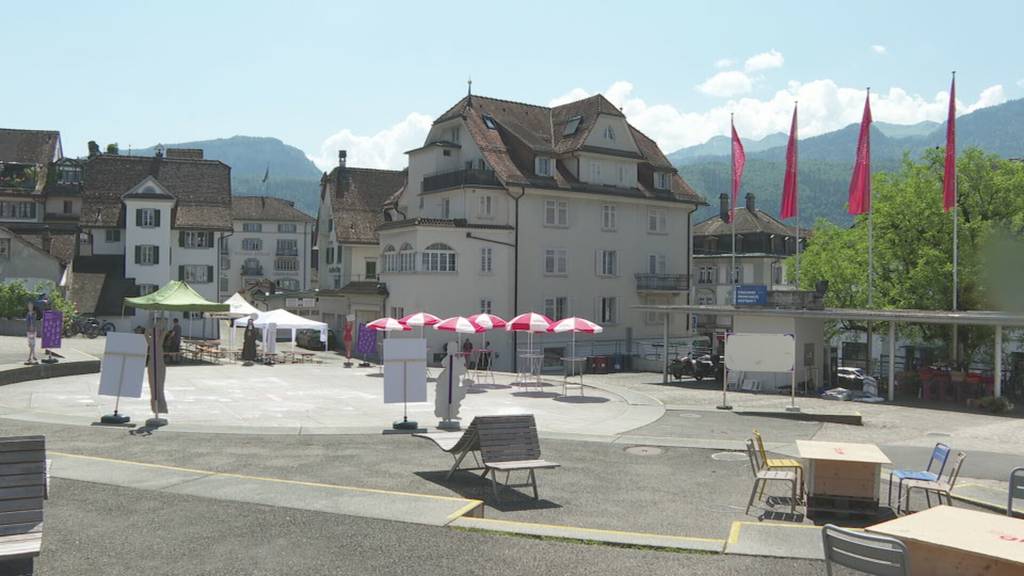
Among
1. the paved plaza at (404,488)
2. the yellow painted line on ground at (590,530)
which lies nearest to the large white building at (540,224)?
the paved plaza at (404,488)

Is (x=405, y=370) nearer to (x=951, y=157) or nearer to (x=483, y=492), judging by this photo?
(x=483, y=492)

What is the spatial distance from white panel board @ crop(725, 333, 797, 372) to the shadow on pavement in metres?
13.8

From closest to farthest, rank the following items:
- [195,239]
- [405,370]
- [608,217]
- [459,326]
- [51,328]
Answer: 1. [405,370]
2. [51,328]
3. [459,326]
4. [608,217]
5. [195,239]

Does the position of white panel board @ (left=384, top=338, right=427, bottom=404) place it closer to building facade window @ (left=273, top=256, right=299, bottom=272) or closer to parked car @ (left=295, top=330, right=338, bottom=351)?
parked car @ (left=295, top=330, right=338, bottom=351)

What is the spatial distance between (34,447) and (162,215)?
56.2 m

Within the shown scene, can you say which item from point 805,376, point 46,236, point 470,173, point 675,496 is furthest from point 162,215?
point 675,496

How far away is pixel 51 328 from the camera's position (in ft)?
103

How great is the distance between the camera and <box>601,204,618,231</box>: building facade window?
2060 inches

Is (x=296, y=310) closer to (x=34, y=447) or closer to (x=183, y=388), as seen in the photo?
(x=183, y=388)

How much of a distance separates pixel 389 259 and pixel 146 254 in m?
21.4

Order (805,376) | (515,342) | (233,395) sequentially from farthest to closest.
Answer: (515,342) → (805,376) → (233,395)

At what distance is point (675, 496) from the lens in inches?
529

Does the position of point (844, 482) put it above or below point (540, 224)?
below

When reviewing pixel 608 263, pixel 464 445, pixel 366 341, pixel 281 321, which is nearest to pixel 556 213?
pixel 608 263
